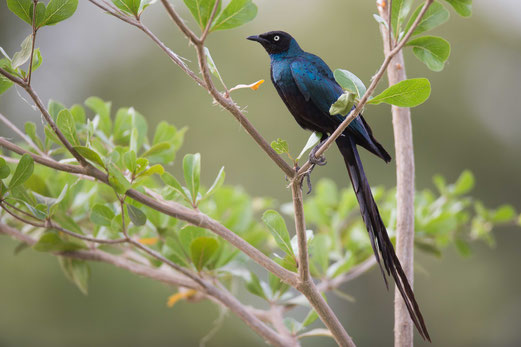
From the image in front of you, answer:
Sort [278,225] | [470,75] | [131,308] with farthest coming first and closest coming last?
[470,75] < [131,308] < [278,225]

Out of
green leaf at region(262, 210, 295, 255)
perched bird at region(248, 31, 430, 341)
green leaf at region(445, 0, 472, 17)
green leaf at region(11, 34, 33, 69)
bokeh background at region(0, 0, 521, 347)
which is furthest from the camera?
bokeh background at region(0, 0, 521, 347)

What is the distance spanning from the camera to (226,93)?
0.66 m

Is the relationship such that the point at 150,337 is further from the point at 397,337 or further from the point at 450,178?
the point at 397,337

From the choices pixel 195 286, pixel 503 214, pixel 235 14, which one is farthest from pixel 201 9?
pixel 503 214

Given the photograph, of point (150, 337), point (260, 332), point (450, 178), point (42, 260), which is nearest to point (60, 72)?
point (42, 260)

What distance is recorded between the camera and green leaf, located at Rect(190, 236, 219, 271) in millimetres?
954

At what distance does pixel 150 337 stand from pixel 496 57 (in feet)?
11.3

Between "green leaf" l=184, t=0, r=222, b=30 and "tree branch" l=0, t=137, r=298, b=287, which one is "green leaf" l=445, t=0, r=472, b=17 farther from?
"tree branch" l=0, t=137, r=298, b=287

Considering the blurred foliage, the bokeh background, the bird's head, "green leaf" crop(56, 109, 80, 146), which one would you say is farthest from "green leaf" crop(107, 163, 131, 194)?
the bokeh background

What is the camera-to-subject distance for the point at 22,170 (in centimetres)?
79

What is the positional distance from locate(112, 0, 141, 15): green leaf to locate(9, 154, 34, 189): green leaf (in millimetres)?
266

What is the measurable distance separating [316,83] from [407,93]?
0.49m

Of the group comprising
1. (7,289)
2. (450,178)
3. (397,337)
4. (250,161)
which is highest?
(450,178)

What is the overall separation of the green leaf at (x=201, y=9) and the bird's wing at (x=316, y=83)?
49cm
